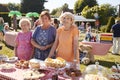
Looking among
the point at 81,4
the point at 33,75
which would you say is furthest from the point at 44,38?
the point at 81,4

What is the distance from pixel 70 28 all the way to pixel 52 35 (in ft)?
1.26

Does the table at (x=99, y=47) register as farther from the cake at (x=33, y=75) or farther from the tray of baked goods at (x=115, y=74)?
the cake at (x=33, y=75)

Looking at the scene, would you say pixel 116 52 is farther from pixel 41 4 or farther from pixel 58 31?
pixel 41 4

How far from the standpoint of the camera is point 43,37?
3.93m

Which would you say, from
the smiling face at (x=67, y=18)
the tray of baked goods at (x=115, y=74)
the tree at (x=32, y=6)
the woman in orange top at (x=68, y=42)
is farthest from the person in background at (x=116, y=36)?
the tree at (x=32, y=6)

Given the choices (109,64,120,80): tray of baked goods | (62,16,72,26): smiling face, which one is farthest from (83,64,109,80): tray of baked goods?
(62,16,72,26): smiling face

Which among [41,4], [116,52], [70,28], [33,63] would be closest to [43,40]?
[70,28]


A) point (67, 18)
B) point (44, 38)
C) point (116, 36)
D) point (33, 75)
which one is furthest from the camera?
point (116, 36)

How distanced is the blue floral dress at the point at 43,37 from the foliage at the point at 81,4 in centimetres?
5720

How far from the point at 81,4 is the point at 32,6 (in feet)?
67.5

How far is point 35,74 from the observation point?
2852 mm

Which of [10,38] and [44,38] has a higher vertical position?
[44,38]

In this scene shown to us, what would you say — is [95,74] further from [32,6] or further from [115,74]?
[32,6]

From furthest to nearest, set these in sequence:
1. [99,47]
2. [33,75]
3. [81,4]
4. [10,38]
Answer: [81,4], [10,38], [99,47], [33,75]
